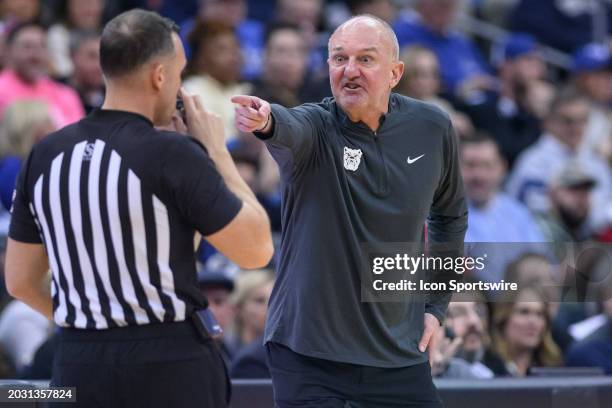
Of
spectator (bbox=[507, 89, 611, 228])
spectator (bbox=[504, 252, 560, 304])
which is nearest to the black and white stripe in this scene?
spectator (bbox=[504, 252, 560, 304])

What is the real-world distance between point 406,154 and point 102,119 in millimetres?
1021

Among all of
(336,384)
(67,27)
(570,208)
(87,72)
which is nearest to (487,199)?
(570,208)

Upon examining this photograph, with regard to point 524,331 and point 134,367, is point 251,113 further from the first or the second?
point 524,331

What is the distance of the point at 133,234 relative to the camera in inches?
152

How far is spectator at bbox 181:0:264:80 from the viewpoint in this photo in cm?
1007

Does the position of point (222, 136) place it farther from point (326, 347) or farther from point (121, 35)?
point (326, 347)

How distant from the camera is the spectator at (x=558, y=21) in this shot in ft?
40.4

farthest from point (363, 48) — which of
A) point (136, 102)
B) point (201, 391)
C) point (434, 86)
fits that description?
point (434, 86)

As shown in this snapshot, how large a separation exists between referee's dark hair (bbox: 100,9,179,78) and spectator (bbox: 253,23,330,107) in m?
→ 5.33

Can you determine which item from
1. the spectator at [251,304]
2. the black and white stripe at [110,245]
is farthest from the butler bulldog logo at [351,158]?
the spectator at [251,304]

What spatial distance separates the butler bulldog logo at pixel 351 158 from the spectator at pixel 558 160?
5955mm

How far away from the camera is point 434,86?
9773mm

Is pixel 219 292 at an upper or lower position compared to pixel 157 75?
lower

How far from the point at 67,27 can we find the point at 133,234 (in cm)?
595
